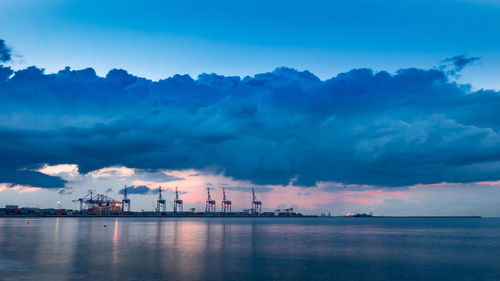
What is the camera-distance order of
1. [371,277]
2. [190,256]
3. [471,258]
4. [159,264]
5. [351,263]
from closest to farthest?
[371,277]
[159,264]
[351,263]
[190,256]
[471,258]

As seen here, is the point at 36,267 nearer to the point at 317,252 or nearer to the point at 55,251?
the point at 55,251

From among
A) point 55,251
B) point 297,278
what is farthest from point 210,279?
point 55,251

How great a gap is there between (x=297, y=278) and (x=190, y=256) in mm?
22613

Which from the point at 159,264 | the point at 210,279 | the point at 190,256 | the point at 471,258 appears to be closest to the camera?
the point at 210,279

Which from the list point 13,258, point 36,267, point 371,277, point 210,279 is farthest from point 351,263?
point 13,258

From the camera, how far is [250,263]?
52.3 m

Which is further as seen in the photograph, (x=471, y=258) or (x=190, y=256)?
(x=471, y=258)

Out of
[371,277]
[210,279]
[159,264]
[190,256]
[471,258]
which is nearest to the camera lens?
[210,279]

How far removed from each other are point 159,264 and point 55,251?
23888 mm

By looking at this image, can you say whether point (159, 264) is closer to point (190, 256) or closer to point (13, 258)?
point (190, 256)

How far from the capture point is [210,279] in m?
40.5

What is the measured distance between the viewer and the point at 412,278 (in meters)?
44.2

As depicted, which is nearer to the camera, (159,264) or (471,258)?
(159,264)

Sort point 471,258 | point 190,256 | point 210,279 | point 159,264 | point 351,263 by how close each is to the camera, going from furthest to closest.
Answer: point 471,258 → point 190,256 → point 351,263 → point 159,264 → point 210,279
